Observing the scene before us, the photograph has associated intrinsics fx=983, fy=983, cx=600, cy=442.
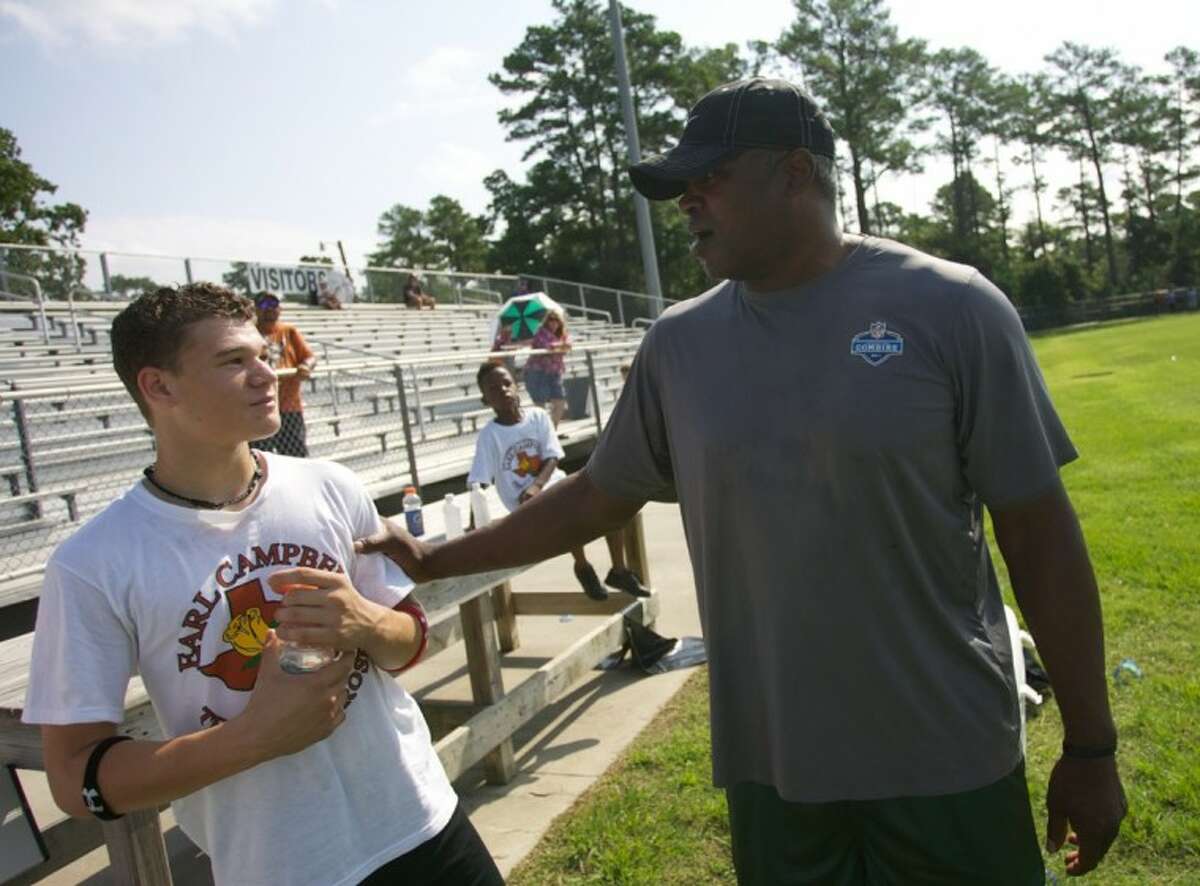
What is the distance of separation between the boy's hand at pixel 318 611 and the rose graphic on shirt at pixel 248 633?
7 centimetres

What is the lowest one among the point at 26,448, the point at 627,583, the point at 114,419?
the point at 627,583

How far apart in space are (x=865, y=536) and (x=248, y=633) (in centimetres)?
121

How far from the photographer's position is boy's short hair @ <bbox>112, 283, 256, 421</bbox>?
1976 millimetres

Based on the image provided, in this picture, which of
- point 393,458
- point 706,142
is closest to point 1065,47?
point 393,458

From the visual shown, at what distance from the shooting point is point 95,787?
172 cm

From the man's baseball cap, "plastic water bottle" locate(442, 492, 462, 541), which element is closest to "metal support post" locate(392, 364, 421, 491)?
"plastic water bottle" locate(442, 492, 462, 541)

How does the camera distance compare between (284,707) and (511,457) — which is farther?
(511,457)

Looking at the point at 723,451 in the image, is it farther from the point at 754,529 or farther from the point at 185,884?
the point at 185,884

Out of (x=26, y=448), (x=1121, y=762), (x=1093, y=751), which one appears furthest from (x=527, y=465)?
(x=1093, y=751)

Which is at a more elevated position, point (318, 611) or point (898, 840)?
point (318, 611)

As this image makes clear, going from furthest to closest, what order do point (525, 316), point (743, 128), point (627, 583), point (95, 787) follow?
point (525, 316), point (627, 583), point (743, 128), point (95, 787)

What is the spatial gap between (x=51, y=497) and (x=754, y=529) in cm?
672

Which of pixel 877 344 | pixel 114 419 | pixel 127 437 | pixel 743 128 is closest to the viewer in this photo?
pixel 877 344

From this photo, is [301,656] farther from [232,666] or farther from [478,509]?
[478,509]
